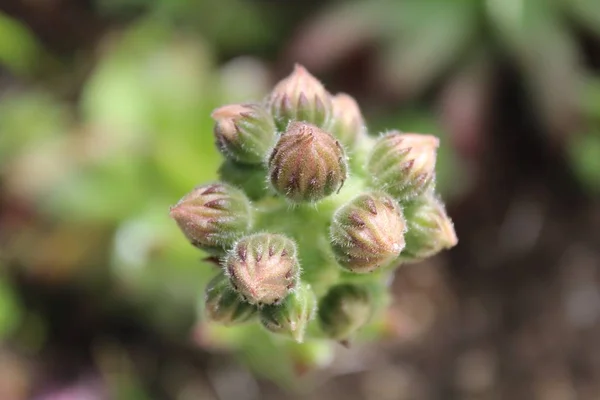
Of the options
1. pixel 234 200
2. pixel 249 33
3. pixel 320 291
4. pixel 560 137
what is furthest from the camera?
pixel 249 33

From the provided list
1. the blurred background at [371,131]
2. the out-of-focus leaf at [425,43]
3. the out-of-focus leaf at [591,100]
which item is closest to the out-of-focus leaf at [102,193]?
the blurred background at [371,131]

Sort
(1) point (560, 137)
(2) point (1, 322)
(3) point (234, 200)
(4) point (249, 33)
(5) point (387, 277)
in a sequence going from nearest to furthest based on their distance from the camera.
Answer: (3) point (234, 200)
(5) point (387, 277)
(2) point (1, 322)
(1) point (560, 137)
(4) point (249, 33)

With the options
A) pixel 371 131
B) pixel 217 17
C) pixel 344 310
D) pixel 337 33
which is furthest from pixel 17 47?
pixel 344 310

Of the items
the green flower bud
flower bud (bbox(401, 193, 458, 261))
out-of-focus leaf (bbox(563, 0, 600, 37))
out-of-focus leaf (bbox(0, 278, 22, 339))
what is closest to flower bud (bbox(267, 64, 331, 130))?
the green flower bud

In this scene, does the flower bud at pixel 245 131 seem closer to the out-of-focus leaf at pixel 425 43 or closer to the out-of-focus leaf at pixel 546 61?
the out-of-focus leaf at pixel 425 43

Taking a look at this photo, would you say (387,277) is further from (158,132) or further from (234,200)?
(158,132)

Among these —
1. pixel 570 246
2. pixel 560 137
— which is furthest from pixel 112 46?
pixel 570 246
